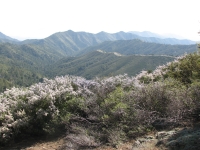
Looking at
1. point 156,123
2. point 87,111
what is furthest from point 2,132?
point 156,123

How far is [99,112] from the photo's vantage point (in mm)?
5332

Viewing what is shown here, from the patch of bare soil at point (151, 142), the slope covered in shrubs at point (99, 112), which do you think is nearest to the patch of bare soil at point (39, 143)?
the patch of bare soil at point (151, 142)

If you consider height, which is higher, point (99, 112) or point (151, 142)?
point (99, 112)

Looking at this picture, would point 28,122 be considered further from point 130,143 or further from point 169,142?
point 169,142

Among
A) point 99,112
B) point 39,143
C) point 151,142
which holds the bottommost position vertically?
point 39,143

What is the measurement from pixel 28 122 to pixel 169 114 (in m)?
3.85

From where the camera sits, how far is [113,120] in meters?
5.03

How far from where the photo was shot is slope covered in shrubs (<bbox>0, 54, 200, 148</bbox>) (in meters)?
4.62

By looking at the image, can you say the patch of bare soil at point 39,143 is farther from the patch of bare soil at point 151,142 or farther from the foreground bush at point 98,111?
the foreground bush at point 98,111

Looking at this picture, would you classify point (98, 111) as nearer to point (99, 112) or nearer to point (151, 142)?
point (99, 112)

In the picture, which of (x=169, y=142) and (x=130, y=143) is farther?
(x=130, y=143)

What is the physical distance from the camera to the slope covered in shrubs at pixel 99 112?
4.62 metres

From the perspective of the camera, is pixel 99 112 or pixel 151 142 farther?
pixel 99 112

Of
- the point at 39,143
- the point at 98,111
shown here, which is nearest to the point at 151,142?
the point at 98,111
